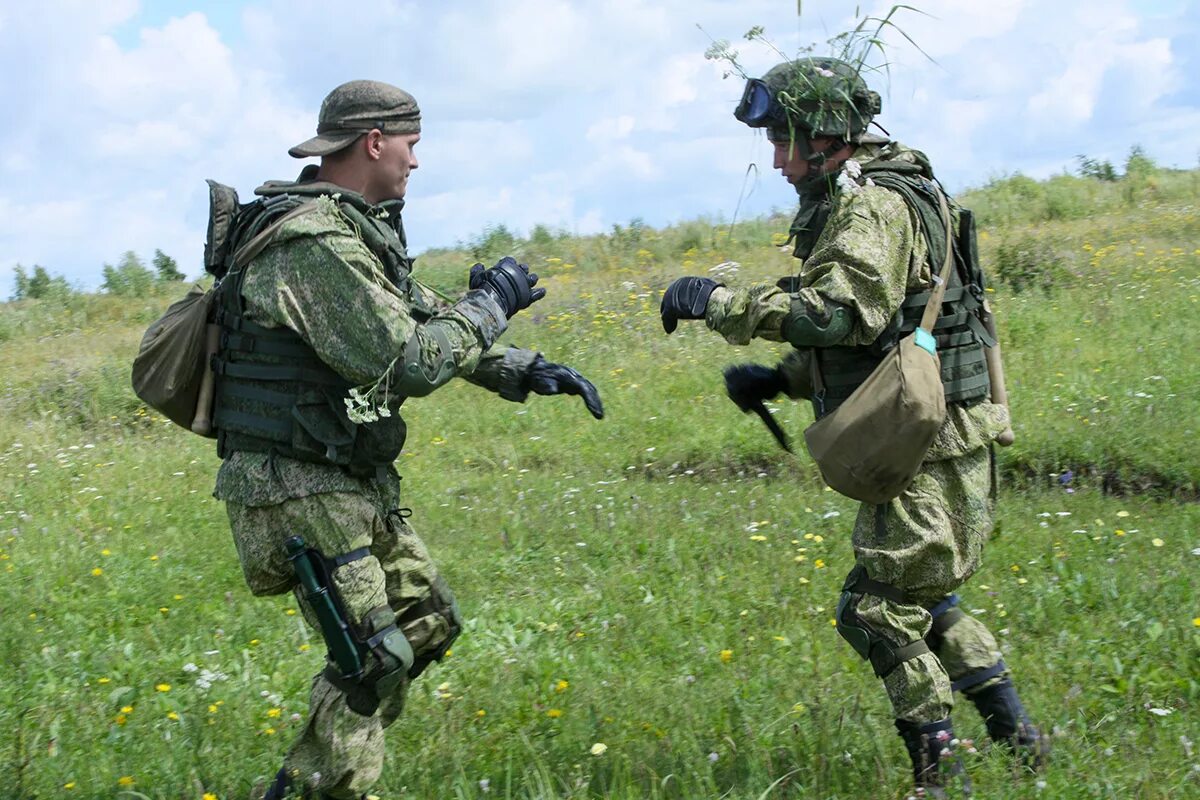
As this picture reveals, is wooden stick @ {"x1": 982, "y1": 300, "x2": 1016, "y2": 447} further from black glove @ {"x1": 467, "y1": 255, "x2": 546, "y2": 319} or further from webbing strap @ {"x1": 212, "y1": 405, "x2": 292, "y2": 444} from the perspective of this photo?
webbing strap @ {"x1": 212, "y1": 405, "x2": 292, "y2": 444}

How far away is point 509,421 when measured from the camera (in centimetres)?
955

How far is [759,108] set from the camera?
4262mm

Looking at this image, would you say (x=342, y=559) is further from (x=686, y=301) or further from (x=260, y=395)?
(x=686, y=301)

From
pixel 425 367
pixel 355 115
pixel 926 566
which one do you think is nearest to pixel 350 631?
pixel 425 367

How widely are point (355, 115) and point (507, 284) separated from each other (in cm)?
71

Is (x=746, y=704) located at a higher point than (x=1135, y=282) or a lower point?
lower

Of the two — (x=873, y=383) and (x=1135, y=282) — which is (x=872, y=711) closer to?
(x=873, y=383)

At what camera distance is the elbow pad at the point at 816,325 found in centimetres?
392

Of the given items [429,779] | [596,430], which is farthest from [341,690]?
[596,430]

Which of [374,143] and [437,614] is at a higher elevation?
[374,143]

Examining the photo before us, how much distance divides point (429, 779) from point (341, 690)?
62 centimetres

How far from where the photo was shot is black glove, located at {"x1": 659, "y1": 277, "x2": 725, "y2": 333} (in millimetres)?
4172

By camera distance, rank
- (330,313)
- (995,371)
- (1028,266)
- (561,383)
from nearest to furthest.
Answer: (330,313) < (561,383) < (995,371) < (1028,266)

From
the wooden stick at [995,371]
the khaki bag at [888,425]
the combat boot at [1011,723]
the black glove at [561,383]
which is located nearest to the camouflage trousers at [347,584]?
the black glove at [561,383]
